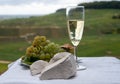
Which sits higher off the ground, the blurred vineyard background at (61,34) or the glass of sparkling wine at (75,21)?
the glass of sparkling wine at (75,21)

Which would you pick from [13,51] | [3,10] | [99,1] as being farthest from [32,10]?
[99,1]

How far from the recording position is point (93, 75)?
125 cm

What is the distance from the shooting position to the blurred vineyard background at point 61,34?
7.37 m

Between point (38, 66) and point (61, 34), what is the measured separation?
22.8 feet

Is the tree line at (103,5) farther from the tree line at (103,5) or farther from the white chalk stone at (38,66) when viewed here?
the white chalk stone at (38,66)

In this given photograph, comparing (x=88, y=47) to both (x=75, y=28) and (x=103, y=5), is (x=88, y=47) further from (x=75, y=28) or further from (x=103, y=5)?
(x=75, y=28)

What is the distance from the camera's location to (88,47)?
7.66 meters

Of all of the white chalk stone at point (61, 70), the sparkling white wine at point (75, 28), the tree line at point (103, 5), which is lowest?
the tree line at point (103, 5)

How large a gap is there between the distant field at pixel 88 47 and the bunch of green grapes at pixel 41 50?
17.7ft

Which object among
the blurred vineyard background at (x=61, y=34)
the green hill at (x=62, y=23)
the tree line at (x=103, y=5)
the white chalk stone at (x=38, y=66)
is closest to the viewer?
the white chalk stone at (x=38, y=66)

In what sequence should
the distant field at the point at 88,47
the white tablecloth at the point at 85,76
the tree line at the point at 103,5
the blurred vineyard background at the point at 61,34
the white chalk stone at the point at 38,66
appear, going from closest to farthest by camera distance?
the white tablecloth at the point at 85,76 → the white chalk stone at the point at 38,66 → the distant field at the point at 88,47 → the blurred vineyard background at the point at 61,34 → the tree line at the point at 103,5

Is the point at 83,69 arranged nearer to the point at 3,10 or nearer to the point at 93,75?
the point at 93,75

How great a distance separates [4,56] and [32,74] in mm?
5723

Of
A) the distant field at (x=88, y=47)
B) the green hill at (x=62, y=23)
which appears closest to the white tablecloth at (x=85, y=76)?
the distant field at (x=88, y=47)
